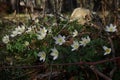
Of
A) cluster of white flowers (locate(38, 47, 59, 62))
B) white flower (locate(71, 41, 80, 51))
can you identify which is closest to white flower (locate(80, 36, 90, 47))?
white flower (locate(71, 41, 80, 51))

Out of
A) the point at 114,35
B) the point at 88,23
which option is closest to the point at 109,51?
the point at 114,35

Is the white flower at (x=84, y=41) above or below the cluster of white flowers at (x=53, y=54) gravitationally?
above

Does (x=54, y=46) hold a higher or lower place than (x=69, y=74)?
higher

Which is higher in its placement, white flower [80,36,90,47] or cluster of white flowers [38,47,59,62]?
white flower [80,36,90,47]

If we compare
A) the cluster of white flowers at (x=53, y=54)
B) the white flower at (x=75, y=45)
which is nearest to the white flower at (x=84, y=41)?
the white flower at (x=75, y=45)

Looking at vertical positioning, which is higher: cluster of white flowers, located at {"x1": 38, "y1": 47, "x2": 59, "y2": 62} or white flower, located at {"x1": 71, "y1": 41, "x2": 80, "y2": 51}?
white flower, located at {"x1": 71, "y1": 41, "x2": 80, "y2": 51}

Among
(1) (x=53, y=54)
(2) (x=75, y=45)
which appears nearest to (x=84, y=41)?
(2) (x=75, y=45)

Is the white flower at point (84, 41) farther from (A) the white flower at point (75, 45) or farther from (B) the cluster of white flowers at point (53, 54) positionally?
(B) the cluster of white flowers at point (53, 54)

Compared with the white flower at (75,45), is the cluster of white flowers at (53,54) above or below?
below

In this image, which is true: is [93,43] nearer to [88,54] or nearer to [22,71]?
[88,54]

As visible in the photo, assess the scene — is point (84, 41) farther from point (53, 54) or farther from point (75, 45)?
point (53, 54)

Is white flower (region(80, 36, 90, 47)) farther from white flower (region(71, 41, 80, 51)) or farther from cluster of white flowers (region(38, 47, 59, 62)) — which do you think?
cluster of white flowers (region(38, 47, 59, 62))
